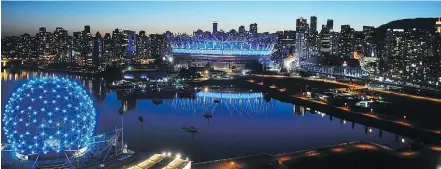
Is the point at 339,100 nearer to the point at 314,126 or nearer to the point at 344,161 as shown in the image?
the point at 314,126

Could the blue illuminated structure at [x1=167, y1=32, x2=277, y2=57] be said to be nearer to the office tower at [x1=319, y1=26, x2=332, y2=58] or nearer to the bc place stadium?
the bc place stadium

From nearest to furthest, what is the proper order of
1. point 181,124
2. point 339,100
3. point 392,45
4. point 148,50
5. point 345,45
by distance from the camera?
point 181,124
point 339,100
point 392,45
point 345,45
point 148,50

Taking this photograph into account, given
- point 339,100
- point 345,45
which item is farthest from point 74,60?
point 339,100

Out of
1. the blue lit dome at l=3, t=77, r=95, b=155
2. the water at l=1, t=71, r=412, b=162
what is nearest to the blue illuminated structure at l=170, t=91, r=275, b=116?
the water at l=1, t=71, r=412, b=162

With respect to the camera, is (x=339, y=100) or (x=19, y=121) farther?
(x=339, y=100)

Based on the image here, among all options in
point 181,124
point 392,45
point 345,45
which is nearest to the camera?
point 181,124

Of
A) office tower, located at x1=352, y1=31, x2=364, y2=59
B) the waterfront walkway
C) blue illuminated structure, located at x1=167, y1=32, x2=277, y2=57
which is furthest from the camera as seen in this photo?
office tower, located at x1=352, y1=31, x2=364, y2=59

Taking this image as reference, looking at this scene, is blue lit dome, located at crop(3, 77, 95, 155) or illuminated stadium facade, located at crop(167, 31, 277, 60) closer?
blue lit dome, located at crop(3, 77, 95, 155)

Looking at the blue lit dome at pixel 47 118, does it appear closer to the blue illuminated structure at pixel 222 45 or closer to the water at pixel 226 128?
the water at pixel 226 128

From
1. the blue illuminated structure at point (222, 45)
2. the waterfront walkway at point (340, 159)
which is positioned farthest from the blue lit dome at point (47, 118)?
the blue illuminated structure at point (222, 45)
